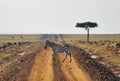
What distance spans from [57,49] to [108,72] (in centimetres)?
1195

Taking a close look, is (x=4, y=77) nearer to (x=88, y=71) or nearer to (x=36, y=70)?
(x=36, y=70)

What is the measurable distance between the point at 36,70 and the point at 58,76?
4.19 meters

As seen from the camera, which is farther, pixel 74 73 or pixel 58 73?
pixel 74 73

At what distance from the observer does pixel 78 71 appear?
30.3 m

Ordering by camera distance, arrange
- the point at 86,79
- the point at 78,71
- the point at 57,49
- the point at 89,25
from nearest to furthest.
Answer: the point at 86,79 → the point at 78,71 → the point at 57,49 → the point at 89,25

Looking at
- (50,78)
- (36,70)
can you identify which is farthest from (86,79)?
(36,70)

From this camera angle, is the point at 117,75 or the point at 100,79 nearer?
the point at 100,79

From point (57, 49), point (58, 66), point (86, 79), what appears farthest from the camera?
point (57, 49)

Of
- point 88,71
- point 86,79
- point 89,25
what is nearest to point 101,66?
Result: point 88,71

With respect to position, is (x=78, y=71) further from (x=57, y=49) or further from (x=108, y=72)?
(x=57, y=49)

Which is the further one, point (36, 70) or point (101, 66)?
point (101, 66)

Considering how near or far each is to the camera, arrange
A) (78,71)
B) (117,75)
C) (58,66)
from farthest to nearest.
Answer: (58,66) < (78,71) < (117,75)

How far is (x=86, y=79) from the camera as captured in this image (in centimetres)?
2611

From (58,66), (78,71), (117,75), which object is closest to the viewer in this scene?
(117,75)
